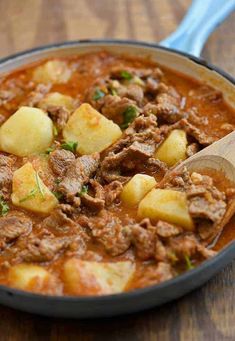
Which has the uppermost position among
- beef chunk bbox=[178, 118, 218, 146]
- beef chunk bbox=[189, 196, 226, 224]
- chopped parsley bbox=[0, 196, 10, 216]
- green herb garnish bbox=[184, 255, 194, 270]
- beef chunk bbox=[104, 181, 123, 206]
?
beef chunk bbox=[189, 196, 226, 224]

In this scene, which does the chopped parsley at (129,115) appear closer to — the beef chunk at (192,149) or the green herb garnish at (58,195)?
the beef chunk at (192,149)

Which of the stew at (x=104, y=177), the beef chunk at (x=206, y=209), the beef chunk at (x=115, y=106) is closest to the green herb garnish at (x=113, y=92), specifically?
the stew at (x=104, y=177)

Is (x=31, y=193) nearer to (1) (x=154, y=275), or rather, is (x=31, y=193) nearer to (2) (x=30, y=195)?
(2) (x=30, y=195)

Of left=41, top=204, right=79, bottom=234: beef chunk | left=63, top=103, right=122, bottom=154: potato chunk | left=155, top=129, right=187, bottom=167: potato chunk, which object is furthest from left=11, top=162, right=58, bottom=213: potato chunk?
left=155, top=129, right=187, bottom=167: potato chunk

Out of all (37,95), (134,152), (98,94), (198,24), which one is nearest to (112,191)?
(134,152)

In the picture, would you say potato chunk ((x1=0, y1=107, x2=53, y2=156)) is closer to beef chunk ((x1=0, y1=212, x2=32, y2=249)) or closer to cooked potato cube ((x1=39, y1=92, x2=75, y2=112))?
cooked potato cube ((x1=39, y1=92, x2=75, y2=112))

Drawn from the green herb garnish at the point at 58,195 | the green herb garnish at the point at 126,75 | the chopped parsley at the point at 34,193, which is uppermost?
the green herb garnish at the point at 126,75
